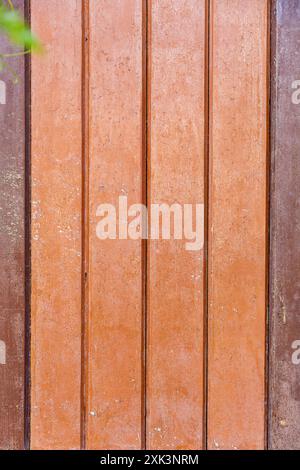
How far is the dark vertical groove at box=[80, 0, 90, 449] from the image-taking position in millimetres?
1625

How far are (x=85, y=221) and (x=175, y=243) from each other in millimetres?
406

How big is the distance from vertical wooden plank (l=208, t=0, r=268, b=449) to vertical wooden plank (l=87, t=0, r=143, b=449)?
0.33 meters

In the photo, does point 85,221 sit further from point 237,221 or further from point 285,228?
point 285,228

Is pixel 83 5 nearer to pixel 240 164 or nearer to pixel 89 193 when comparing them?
pixel 89 193

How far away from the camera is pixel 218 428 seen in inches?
65.7

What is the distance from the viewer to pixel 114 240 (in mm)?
1650

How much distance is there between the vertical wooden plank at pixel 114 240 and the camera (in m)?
1.62

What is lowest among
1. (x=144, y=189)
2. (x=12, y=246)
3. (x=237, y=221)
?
(x=12, y=246)

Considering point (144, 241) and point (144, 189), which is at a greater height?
point (144, 189)

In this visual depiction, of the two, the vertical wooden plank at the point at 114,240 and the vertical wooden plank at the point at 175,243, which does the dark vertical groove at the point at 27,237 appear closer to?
the vertical wooden plank at the point at 114,240

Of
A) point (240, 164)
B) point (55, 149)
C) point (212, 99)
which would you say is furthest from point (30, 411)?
point (212, 99)

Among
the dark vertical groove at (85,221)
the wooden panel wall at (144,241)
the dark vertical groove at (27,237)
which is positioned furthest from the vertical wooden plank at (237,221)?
the dark vertical groove at (27,237)

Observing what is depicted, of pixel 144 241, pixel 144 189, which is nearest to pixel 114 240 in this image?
pixel 144 241

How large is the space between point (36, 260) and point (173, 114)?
0.88 meters
